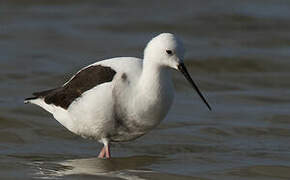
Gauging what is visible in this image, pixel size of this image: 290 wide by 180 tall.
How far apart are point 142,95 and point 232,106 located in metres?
4.16

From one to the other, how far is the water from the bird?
1.56 ft

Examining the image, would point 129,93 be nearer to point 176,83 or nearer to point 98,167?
point 98,167

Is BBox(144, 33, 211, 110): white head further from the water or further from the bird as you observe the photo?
the water

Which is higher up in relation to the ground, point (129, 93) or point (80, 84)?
point (80, 84)

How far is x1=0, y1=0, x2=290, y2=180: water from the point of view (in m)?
9.70

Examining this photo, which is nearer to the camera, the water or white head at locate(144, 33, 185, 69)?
white head at locate(144, 33, 185, 69)

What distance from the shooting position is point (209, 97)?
1363 centimetres

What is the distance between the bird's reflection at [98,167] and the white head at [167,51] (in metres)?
1.23

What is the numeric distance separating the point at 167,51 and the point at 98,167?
1550mm

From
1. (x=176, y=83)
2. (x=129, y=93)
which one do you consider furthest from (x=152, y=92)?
(x=176, y=83)

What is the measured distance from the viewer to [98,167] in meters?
9.53

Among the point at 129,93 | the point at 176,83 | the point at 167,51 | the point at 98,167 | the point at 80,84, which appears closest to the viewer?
the point at 167,51

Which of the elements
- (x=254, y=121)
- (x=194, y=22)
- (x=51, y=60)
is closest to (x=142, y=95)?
(x=254, y=121)

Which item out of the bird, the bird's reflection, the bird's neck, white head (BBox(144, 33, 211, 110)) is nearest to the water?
the bird's reflection
